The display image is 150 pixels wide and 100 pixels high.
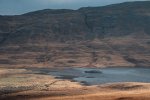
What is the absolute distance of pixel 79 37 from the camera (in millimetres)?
148125

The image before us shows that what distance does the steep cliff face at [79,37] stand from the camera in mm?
119356

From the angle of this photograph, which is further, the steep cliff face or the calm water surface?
the steep cliff face

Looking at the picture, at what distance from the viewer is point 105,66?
108500 mm

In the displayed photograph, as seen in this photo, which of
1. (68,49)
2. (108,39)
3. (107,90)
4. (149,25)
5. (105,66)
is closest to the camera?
(107,90)

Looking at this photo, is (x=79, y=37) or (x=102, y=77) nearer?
(x=102, y=77)

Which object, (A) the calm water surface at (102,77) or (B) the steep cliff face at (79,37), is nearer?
(A) the calm water surface at (102,77)

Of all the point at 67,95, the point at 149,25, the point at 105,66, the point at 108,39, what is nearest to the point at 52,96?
the point at 67,95

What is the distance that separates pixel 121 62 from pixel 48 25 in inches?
1930

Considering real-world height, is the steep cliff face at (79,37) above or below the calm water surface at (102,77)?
above

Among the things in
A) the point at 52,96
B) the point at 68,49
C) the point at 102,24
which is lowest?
the point at 52,96

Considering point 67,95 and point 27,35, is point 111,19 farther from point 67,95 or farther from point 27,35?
point 67,95

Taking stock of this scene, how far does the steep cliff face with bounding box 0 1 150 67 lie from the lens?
119356 mm

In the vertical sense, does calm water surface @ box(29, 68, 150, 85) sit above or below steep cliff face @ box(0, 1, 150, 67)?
below

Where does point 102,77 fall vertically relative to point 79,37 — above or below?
below
